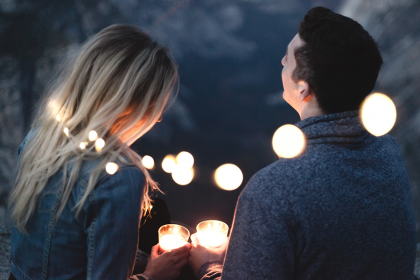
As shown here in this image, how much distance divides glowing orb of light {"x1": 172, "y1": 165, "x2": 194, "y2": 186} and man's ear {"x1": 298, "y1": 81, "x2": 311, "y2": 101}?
1.01 meters

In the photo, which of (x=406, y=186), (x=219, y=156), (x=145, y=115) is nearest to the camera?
(x=406, y=186)

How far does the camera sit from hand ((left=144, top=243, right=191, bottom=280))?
0.98 m

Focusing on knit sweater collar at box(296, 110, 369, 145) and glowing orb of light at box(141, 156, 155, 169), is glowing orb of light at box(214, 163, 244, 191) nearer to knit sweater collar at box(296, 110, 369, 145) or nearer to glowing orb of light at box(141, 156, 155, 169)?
glowing orb of light at box(141, 156, 155, 169)

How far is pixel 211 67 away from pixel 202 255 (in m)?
1.02

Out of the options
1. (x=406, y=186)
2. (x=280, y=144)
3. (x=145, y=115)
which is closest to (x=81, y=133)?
(x=145, y=115)

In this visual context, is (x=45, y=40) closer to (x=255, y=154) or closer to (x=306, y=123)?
(x=255, y=154)

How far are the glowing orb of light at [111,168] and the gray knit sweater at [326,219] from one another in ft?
1.07

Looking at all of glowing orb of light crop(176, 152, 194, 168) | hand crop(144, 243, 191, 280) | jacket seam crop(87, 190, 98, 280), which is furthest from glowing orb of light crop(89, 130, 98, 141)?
glowing orb of light crop(176, 152, 194, 168)

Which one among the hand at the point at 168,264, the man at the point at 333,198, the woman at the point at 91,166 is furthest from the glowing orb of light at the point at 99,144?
the hand at the point at 168,264

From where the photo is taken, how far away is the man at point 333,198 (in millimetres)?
614

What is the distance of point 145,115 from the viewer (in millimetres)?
864

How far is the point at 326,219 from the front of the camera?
0.61 metres

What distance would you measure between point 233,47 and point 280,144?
2.00 ft

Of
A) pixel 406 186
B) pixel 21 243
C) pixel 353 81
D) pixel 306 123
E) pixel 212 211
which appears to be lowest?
pixel 21 243
